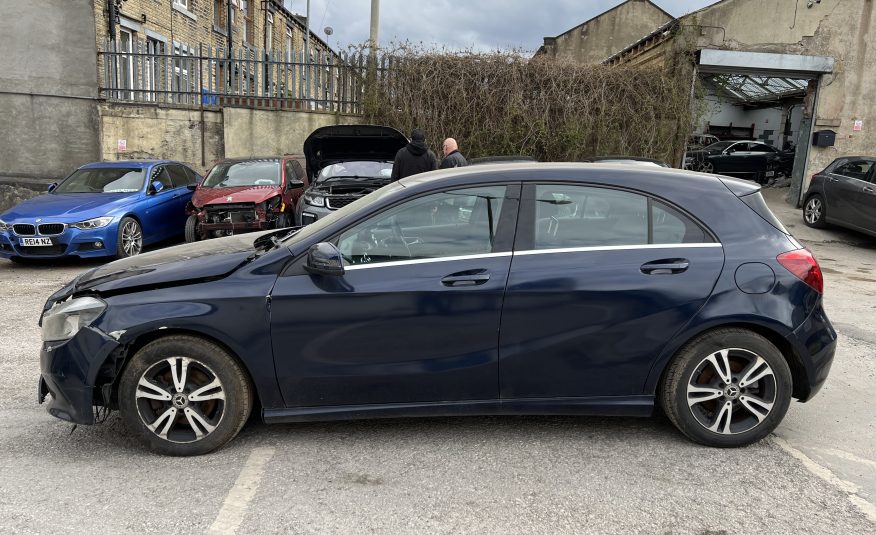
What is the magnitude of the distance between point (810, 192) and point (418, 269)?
1287cm

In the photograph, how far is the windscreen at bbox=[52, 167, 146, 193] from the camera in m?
9.80

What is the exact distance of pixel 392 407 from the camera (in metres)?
3.49

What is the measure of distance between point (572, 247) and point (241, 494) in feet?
7.24

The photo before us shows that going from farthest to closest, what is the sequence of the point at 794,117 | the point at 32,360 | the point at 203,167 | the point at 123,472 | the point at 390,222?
the point at 794,117, the point at 203,167, the point at 32,360, the point at 390,222, the point at 123,472

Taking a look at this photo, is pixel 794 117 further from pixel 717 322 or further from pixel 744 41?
pixel 717 322

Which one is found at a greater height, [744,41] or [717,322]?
[744,41]

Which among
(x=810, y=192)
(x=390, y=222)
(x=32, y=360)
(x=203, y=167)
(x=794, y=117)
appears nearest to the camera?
(x=390, y=222)

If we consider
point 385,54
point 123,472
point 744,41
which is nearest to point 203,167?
point 385,54

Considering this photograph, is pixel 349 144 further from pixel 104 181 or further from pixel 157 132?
pixel 157 132

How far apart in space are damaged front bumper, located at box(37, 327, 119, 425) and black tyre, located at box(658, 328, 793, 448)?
10.4 ft

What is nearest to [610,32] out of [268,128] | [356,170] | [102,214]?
[268,128]

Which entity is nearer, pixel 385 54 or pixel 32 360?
pixel 32 360

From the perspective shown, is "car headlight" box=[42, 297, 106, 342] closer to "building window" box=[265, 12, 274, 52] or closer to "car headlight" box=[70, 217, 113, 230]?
"car headlight" box=[70, 217, 113, 230]

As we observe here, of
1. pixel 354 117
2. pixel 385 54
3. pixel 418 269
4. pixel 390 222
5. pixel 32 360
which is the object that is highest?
pixel 385 54
